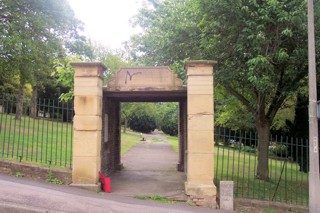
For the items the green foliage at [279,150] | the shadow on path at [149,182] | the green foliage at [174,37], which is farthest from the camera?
the green foliage at [174,37]

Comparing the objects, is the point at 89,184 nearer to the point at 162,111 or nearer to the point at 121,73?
the point at 121,73

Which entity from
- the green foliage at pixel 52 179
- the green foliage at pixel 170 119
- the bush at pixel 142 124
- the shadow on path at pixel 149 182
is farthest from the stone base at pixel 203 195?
the bush at pixel 142 124

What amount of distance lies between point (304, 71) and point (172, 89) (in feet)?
16.3

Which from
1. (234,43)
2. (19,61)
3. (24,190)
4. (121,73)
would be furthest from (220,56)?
(19,61)

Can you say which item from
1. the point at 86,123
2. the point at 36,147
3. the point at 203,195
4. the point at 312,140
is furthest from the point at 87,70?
the point at 312,140

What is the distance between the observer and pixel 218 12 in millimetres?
9734

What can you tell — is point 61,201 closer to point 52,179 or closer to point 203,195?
point 52,179

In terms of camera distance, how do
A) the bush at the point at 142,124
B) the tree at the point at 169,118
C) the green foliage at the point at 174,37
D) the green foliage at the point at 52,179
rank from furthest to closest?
the bush at the point at 142,124
the tree at the point at 169,118
the green foliage at the point at 174,37
the green foliage at the point at 52,179

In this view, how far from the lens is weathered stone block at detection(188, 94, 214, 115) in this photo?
28.1 ft

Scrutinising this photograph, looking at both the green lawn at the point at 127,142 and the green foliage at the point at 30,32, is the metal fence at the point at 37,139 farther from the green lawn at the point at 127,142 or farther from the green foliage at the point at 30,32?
the green lawn at the point at 127,142

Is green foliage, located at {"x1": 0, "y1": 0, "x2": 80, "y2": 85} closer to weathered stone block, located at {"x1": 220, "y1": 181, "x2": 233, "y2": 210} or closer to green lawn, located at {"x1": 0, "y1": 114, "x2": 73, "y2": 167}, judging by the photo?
green lawn, located at {"x1": 0, "y1": 114, "x2": 73, "y2": 167}

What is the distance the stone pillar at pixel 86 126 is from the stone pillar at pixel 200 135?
2446 millimetres

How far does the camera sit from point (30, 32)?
16.9 m

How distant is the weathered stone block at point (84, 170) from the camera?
338 inches
